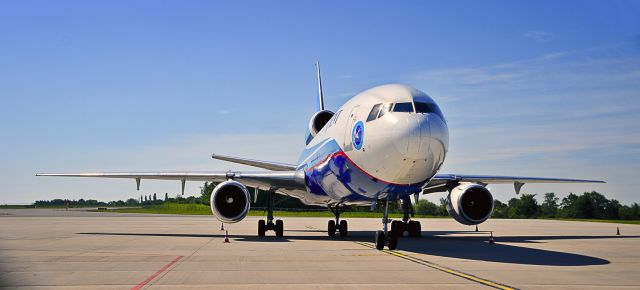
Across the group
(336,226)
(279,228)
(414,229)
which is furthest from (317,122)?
(414,229)

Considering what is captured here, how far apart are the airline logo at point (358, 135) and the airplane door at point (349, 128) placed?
0.24m

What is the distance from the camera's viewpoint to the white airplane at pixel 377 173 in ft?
48.8

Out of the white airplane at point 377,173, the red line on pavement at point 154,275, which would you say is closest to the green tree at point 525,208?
the white airplane at point 377,173

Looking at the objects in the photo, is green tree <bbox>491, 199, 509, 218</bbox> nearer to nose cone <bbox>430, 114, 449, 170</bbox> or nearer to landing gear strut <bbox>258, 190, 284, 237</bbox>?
landing gear strut <bbox>258, 190, 284, 237</bbox>

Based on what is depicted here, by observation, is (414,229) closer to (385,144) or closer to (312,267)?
(385,144)

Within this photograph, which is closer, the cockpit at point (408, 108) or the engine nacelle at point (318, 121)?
the cockpit at point (408, 108)

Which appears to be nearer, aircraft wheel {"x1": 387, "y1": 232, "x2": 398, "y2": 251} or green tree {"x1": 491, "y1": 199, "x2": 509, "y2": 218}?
aircraft wheel {"x1": 387, "y1": 232, "x2": 398, "y2": 251}

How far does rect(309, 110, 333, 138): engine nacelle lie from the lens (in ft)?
90.2

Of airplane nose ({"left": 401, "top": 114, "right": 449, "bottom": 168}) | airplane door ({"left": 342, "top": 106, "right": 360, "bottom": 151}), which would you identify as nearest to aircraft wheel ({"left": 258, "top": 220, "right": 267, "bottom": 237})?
airplane door ({"left": 342, "top": 106, "right": 360, "bottom": 151})

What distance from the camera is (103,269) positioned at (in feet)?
40.3

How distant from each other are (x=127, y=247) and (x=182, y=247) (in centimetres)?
151

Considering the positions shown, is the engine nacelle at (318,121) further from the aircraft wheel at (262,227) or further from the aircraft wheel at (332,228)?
the aircraft wheel at (262,227)

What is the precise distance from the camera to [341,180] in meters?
18.6

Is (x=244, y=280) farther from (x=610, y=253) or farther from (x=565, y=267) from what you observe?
(x=610, y=253)
